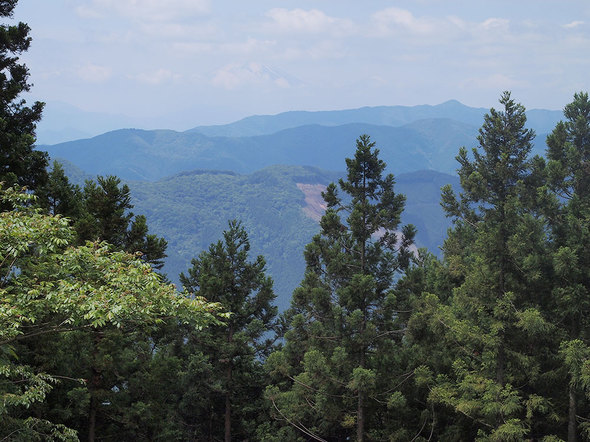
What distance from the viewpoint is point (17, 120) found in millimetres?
17281

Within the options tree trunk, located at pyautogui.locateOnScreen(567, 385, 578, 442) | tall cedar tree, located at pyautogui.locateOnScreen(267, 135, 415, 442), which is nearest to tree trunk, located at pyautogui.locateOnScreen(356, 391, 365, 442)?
tall cedar tree, located at pyautogui.locateOnScreen(267, 135, 415, 442)

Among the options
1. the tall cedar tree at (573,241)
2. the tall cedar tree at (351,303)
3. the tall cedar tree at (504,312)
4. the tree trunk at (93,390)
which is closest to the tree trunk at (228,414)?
the tall cedar tree at (351,303)

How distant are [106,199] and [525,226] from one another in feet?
44.1

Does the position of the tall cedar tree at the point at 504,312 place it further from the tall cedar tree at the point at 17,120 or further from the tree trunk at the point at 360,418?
the tall cedar tree at the point at 17,120

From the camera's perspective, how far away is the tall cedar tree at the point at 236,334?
2403cm

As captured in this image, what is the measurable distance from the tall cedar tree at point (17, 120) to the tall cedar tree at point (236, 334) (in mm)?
8794

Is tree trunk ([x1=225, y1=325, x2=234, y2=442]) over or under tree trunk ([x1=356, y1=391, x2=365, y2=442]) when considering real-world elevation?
under

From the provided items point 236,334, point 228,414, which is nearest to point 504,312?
point 236,334

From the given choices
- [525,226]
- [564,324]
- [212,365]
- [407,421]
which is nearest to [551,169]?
[525,226]

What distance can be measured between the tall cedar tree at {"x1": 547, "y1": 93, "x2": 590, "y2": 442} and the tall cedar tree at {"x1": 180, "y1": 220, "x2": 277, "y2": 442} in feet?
43.4

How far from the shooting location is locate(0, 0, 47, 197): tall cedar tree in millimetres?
15805

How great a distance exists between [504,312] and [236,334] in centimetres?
1227

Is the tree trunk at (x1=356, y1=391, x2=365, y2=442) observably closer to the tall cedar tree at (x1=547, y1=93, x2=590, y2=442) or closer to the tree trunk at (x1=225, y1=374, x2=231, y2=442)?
the tall cedar tree at (x1=547, y1=93, x2=590, y2=442)

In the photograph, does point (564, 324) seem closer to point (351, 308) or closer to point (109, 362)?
point (351, 308)
